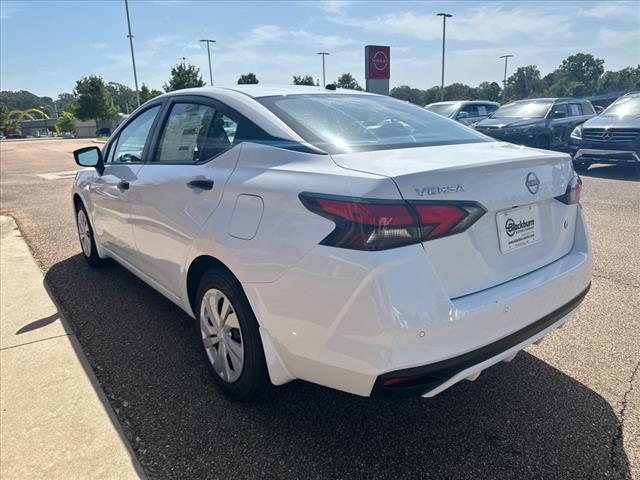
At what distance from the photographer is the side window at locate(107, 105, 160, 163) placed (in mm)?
3480

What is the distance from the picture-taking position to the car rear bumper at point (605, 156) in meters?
9.85

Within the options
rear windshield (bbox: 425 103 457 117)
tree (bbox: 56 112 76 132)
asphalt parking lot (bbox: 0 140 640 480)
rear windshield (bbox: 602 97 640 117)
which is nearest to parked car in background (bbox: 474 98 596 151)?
rear windshield (bbox: 602 97 640 117)

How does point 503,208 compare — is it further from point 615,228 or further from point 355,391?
point 615,228

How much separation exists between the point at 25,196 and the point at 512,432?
10.4 metres

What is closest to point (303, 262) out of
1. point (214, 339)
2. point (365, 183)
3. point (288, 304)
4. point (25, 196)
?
point (288, 304)

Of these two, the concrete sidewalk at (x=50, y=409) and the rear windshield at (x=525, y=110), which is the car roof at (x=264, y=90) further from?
the rear windshield at (x=525, y=110)

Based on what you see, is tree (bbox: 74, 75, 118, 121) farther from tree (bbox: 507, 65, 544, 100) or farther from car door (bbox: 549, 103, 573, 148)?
tree (bbox: 507, 65, 544, 100)

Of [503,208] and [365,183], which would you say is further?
[503,208]

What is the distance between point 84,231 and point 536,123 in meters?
11.5

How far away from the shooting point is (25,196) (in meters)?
9.84

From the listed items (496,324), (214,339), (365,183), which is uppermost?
(365,183)

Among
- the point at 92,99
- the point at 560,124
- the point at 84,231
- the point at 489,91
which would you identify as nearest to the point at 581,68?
the point at 489,91

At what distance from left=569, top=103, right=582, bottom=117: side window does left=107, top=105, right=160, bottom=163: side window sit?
13447mm

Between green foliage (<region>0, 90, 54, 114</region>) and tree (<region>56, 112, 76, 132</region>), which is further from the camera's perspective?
green foliage (<region>0, 90, 54, 114</region>)
